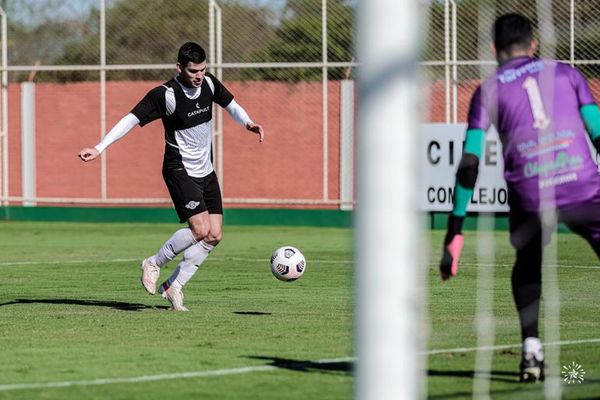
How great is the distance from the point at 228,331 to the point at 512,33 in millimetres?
3543

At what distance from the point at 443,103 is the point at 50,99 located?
947 centimetres

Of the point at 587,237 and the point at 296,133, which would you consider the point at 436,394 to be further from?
the point at 296,133

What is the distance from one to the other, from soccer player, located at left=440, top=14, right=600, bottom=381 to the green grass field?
81 centimetres

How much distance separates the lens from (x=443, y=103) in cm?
2506

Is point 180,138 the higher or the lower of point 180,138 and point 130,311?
the higher

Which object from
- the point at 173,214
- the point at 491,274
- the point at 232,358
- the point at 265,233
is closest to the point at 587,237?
the point at 232,358

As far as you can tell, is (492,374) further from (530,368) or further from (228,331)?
(228,331)

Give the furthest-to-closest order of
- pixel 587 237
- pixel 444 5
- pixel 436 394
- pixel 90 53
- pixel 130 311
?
pixel 90 53 < pixel 444 5 < pixel 130 311 < pixel 587 237 < pixel 436 394

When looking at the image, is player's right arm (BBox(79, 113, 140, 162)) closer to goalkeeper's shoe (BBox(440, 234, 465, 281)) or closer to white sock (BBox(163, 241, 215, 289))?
white sock (BBox(163, 241, 215, 289))

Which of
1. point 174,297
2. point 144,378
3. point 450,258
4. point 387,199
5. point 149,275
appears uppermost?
point 387,199

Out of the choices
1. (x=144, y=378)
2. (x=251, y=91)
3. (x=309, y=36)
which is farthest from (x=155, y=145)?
(x=144, y=378)

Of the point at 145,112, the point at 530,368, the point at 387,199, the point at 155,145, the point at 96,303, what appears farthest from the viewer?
the point at 155,145

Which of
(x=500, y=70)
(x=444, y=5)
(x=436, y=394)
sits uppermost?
(x=444, y=5)

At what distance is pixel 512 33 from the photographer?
25.2ft
